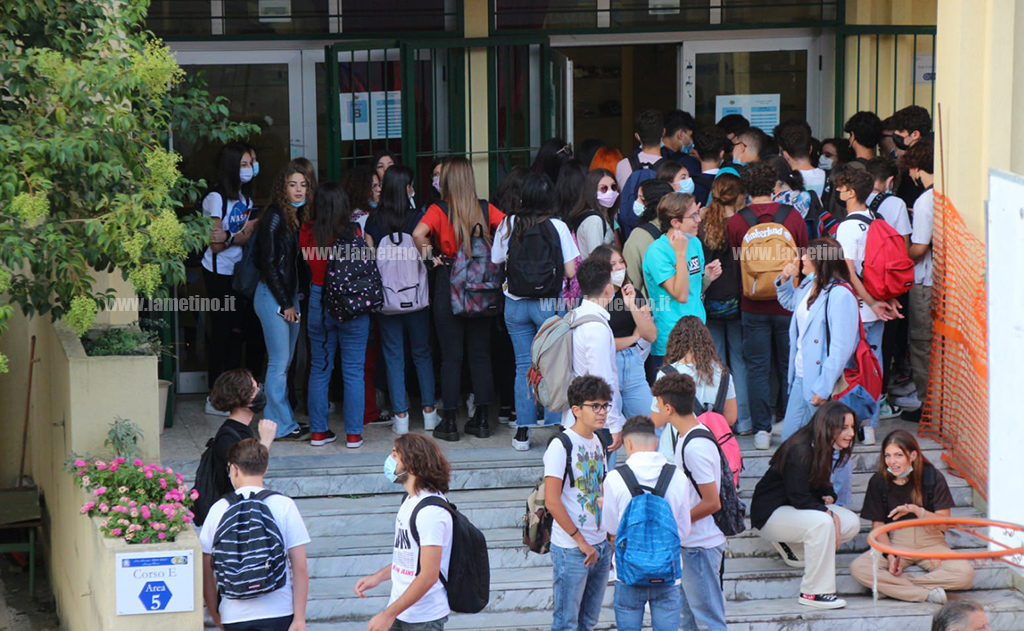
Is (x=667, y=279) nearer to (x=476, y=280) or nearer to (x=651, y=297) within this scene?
(x=651, y=297)

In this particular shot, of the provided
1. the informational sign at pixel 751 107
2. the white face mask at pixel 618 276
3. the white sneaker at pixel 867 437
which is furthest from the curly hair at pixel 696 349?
the informational sign at pixel 751 107

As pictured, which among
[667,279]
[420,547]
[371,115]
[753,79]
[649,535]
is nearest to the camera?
[420,547]

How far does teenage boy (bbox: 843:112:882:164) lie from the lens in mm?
10602

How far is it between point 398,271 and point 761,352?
2.50 meters

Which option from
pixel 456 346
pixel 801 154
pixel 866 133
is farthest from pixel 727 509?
pixel 866 133

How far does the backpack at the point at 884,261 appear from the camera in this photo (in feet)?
29.8

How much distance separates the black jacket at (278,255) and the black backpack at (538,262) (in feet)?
5.06

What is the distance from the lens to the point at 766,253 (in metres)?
9.00

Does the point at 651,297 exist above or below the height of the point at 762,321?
above

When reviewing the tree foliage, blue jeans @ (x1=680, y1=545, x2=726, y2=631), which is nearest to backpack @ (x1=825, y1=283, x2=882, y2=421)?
blue jeans @ (x1=680, y1=545, x2=726, y2=631)

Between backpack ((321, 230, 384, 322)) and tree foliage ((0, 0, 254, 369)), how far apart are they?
4.68 feet

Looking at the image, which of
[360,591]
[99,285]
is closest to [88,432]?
[99,285]

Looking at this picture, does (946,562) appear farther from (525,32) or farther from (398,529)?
(525,32)

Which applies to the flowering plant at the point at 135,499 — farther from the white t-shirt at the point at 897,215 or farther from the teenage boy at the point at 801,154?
the white t-shirt at the point at 897,215
